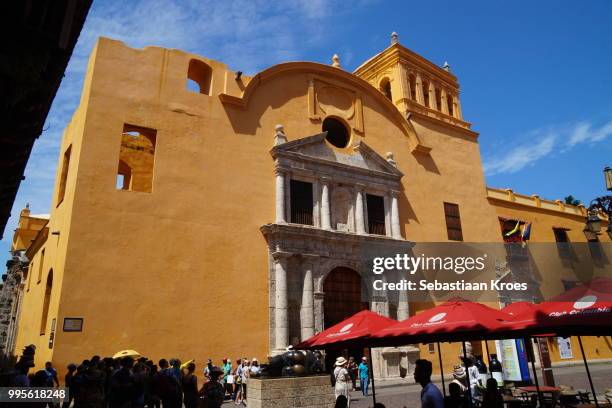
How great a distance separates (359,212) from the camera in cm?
1755

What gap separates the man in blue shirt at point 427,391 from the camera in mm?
4441

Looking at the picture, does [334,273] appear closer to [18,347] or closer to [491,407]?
[491,407]

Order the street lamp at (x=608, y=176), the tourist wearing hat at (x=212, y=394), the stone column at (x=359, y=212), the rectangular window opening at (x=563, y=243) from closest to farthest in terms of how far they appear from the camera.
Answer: the tourist wearing hat at (x=212, y=394)
the street lamp at (x=608, y=176)
the stone column at (x=359, y=212)
the rectangular window opening at (x=563, y=243)

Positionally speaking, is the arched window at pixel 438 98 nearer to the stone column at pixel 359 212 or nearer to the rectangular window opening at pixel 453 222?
the rectangular window opening at pixel 453 222

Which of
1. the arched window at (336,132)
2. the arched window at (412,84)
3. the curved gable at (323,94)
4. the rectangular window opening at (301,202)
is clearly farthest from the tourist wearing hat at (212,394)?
the arched window at (412,84)

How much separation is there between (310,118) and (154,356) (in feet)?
34.7

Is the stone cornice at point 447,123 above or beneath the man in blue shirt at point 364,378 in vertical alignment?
above

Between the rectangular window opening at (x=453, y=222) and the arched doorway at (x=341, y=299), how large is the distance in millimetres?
5971

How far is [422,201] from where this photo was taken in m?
20.1

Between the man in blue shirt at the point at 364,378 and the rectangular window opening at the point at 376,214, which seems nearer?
the man in blue shirt at the point at 364,378

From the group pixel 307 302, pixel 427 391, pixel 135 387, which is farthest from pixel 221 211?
pixel 427 391

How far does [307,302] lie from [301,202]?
12.1 feet

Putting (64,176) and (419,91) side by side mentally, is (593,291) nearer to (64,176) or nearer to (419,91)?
(64,176)

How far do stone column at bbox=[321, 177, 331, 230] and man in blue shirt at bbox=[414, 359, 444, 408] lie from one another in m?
11.7
